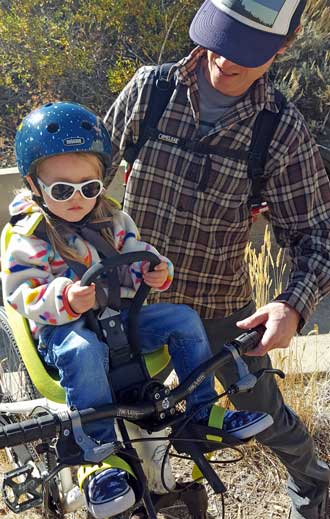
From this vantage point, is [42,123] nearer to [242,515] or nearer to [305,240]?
[305,240]

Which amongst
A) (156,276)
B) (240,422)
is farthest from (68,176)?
(240,422)

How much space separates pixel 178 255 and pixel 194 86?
653mm

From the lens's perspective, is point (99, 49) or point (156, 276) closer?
point (156, 276)

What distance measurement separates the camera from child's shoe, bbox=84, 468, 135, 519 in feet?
5.81

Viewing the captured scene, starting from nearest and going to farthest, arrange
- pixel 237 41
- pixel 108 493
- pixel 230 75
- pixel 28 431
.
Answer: pixel 28 431
pixel 108 493
pixel 237 41
pixel 230 75

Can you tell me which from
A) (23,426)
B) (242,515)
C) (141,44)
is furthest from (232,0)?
(141,44)

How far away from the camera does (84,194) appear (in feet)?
6.95

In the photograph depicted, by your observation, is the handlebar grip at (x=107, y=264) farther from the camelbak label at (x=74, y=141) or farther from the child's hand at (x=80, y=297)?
the camelbak label at (x=74, y=141)

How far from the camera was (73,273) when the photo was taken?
2152 mm

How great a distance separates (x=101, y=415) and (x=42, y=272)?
568 mm

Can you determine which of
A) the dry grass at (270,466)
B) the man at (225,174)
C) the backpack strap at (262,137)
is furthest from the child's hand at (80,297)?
the dry grass at (270,466)

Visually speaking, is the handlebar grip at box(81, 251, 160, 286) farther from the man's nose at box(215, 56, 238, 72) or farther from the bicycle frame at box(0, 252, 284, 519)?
the man's nose at box(215, 56, 238, 72)

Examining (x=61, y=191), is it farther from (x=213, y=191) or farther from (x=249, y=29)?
(x=249, y=29)

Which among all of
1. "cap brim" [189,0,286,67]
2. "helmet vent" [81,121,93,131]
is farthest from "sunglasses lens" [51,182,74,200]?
"cap brim" [189,0,286,67]
